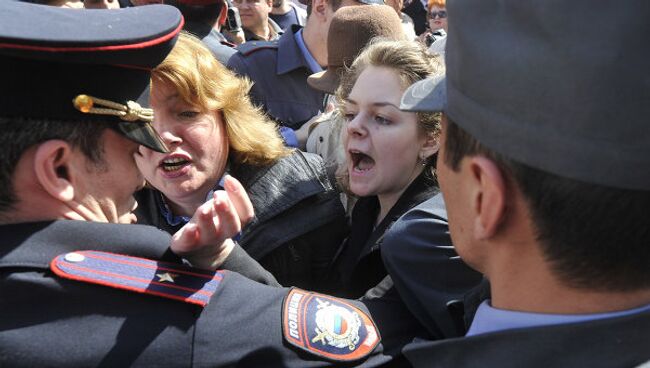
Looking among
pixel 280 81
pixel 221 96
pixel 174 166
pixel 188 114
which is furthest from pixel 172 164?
pixel 280 81

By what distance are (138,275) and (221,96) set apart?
47.4 inches

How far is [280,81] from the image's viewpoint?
4262 mm

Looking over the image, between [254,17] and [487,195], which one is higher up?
[487,195]

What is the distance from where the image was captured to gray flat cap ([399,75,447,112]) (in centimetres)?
137

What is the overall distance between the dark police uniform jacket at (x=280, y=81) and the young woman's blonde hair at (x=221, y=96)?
120 cm

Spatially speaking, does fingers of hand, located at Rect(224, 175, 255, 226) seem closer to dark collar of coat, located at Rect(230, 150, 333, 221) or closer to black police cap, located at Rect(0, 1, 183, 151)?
black police cap, located at Rect(0, 1, 183, 151)

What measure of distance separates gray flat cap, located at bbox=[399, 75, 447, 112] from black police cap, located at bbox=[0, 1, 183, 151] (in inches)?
24.3

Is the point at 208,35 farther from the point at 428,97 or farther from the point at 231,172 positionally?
the point at 428,97

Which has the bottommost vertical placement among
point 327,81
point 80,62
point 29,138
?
point 327,81

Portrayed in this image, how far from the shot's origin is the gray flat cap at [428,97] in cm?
137

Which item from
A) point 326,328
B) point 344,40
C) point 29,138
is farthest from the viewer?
point 344,40

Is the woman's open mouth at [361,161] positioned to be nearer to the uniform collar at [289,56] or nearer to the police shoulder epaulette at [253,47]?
the uniform collar at [289,56]

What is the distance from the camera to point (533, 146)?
1.13 meters

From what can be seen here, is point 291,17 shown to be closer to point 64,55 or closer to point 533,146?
point 64,55
